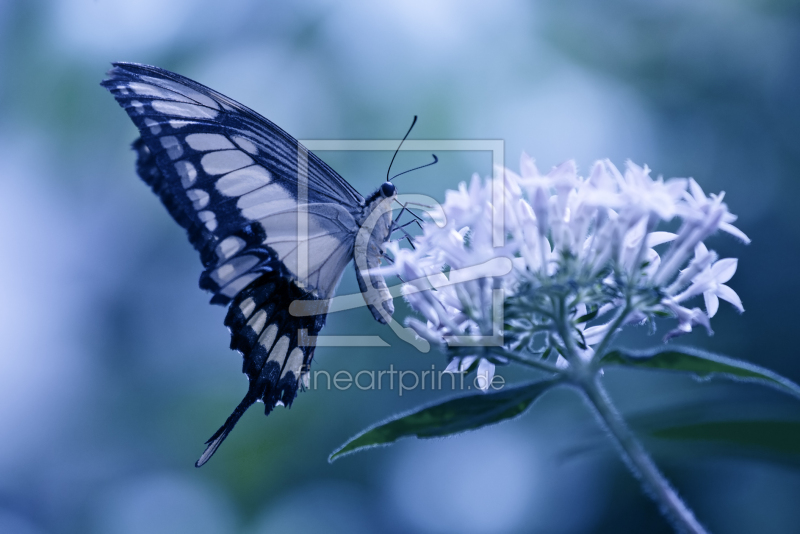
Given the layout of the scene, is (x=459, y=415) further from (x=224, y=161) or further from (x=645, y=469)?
(x=224, y=161)

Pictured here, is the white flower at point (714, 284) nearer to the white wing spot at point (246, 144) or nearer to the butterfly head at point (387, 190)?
the butterfly head at point (387, 190)

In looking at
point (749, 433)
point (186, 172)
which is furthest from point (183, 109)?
point (749, 433)

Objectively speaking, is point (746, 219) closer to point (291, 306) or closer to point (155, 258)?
point (291, 306)

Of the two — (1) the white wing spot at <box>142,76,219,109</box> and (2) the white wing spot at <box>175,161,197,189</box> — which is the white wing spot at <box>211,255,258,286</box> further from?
(1) the white wing spot at <box>142,76,219,109</box>

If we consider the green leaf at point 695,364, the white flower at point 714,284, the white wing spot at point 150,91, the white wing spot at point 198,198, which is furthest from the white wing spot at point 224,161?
the white flower at point 714,284

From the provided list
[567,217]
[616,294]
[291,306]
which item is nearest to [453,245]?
[567,217]
